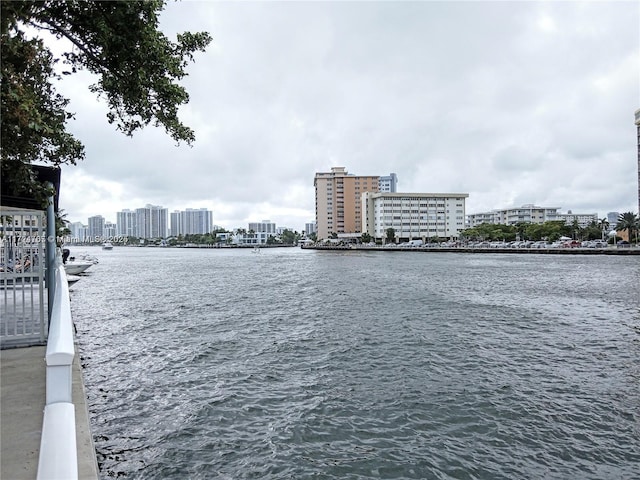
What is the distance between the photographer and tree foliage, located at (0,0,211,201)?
190 inches

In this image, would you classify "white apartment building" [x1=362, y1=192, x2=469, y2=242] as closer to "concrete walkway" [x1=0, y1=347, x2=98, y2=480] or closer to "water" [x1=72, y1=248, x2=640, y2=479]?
"water" [x1=72, y1=248, x2=640, y2=479]

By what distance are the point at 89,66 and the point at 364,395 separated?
8173mm

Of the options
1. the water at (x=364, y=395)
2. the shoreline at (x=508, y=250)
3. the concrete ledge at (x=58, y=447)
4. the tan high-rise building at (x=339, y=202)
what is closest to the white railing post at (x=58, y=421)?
the concrete ledge at (x=58, y=447)

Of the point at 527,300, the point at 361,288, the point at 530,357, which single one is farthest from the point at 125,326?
the point at 527,300

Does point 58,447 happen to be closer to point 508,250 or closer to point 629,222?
point 508,250

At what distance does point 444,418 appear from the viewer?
8.33 metres

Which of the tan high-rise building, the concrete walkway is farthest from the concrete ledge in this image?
the tan high-rise building

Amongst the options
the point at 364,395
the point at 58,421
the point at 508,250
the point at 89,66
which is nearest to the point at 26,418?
the point at 58,421

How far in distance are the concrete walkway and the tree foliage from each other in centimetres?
269

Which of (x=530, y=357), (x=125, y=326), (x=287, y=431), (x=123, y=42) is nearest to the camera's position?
(x=123, y=42)

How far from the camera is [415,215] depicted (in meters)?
163

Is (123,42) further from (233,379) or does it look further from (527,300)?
(527,300)

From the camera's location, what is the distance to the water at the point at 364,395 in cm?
673

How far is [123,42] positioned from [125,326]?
46.9ft
